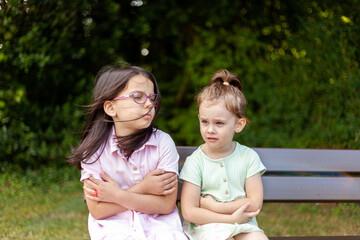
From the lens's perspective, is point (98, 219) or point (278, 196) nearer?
point (98, 219)

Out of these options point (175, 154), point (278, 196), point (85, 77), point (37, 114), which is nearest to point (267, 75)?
point (85, 77)

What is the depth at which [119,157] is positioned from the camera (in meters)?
2.49

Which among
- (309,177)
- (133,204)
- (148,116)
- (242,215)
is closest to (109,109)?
(148,116)

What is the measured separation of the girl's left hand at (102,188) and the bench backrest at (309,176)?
23.7 inches

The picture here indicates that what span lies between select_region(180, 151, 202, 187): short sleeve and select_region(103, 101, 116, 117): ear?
1.71 feet

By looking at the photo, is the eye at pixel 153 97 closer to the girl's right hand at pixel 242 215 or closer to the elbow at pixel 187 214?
the elbow at pixel 187 214

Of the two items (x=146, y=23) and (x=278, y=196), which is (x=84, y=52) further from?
(x=278, y=196)

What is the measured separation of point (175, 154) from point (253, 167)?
454 millimetres

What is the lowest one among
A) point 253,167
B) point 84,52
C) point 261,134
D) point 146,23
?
Result: point 261,134

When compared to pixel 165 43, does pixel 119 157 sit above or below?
below

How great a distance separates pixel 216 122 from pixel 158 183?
18.2 inches

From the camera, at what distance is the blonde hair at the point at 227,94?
96.1 inches

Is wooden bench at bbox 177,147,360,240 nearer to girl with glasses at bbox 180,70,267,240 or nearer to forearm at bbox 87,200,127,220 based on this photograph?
girl with glasses at bbox 180,70,267,240

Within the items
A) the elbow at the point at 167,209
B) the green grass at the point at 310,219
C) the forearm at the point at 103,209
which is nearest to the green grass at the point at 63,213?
the green grass at the point at 310,219
